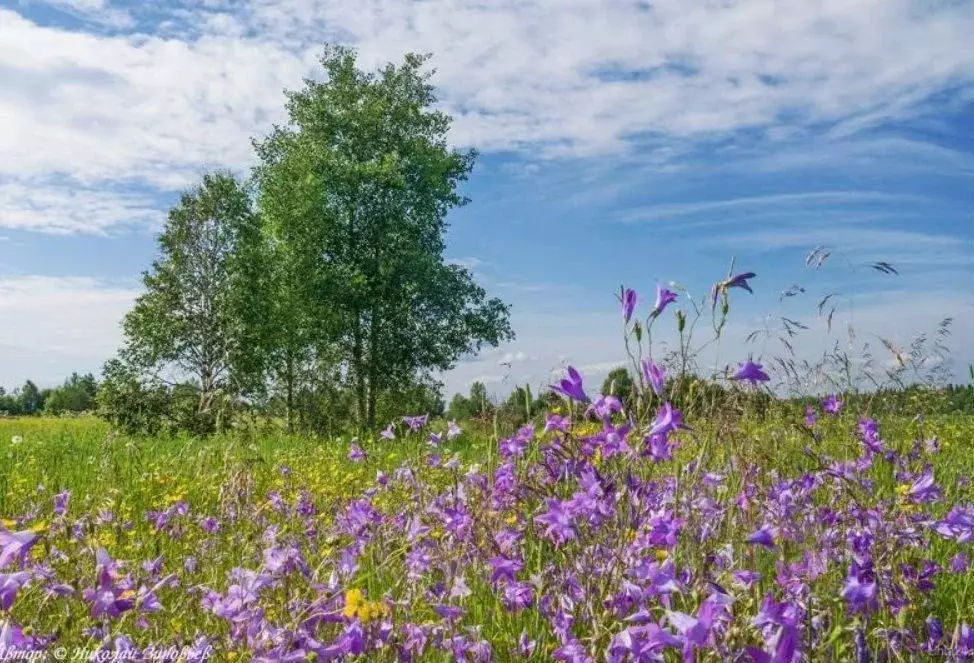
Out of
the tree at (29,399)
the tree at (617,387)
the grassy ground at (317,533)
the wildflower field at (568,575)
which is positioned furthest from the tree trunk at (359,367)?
the tree at (29,399)

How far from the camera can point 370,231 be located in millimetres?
25141

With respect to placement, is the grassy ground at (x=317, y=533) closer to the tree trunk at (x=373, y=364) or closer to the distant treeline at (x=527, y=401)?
the distant treeline at (x=527, y=401)

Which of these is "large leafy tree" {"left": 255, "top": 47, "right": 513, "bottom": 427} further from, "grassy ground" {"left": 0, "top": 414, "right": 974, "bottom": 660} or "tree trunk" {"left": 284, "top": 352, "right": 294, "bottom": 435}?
"grassy ground" {"left": 0, "top": 414, "right": 974, "bottom": 660}

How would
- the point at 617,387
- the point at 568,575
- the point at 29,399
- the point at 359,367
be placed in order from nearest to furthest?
1. the point at 568,575
2. the point at 617,387
3. the point at 359,367
4. the point at 29,399

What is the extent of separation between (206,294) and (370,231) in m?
5.87

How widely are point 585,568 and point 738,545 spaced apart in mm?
680

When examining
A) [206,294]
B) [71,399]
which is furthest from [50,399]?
[206,294]

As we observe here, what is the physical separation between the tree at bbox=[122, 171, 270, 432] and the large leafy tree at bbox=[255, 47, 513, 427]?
1466 millimetres

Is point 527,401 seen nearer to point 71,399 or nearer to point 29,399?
point 71,399

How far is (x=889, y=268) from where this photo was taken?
14.5ft

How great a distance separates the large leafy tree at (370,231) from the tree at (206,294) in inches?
57.7

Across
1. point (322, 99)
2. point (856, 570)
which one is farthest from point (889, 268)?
point (322, 99)

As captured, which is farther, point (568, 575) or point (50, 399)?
point (50, 399)

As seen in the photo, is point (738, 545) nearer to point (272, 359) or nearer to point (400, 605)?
point (400, 605)
